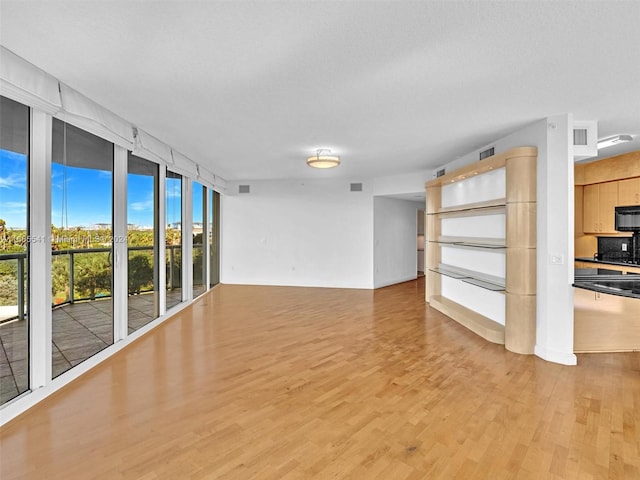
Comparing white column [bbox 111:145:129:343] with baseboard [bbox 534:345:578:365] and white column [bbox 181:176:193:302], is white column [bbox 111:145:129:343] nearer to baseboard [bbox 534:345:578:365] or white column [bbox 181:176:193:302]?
white column [bbox 181:176:193:302]

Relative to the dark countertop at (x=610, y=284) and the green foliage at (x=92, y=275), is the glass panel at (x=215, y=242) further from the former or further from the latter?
the dark countertop at (x=610, y=284)

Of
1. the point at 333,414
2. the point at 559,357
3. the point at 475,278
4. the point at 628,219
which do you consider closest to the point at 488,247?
the point at 475,278

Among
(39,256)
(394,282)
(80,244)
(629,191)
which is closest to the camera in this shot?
(39,256)

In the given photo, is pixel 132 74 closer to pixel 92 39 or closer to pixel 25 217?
pixel 92 39

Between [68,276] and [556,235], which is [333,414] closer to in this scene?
[68,276]

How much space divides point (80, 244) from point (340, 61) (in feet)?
10.5

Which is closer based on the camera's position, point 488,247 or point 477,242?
point 488,247

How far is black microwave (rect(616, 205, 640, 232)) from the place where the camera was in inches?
211

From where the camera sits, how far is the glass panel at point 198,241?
6836 millimetres

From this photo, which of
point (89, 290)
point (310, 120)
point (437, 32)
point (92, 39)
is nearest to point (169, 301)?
point (89, 290)

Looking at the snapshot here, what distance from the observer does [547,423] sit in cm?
246

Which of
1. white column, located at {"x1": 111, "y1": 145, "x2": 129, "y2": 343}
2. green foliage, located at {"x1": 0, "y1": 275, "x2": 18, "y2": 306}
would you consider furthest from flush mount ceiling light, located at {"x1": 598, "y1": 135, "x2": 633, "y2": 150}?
green foliage, located at {"x1": 0, "y1": 275, "x2": 18, "y2": 306}

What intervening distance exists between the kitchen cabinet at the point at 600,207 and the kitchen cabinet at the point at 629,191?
8 centimetres

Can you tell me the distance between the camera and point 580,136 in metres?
3.79
